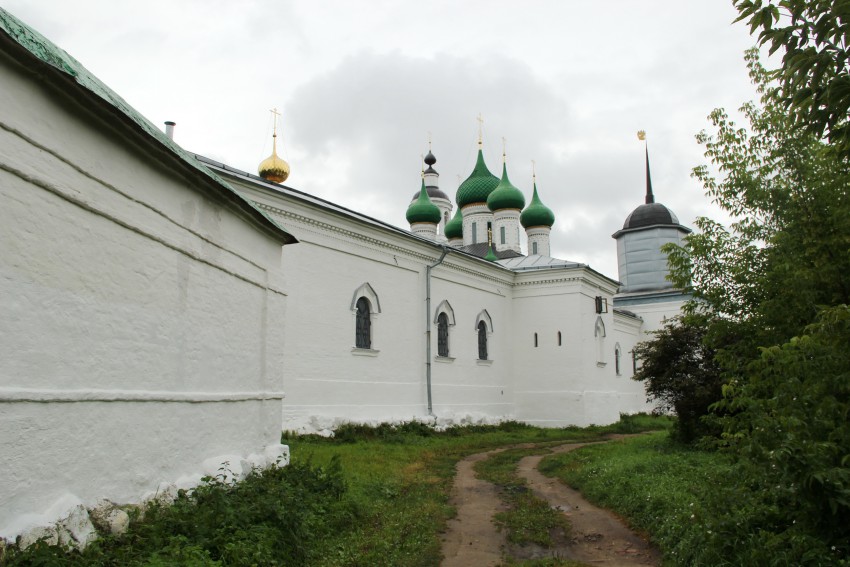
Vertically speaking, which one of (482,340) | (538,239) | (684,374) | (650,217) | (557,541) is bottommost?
(557,541)

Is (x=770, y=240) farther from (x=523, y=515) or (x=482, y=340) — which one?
(x=482, y=340)

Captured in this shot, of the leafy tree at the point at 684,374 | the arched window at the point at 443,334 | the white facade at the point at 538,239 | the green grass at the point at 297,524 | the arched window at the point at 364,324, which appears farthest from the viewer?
the white facade at the point at 538,239

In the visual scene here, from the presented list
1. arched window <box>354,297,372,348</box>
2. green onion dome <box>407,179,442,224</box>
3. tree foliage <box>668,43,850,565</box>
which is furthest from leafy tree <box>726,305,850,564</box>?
green onion dome <box>407,179,442,224</box>

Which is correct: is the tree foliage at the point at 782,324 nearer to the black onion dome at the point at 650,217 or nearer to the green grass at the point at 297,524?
the green grass at the point at 297,524

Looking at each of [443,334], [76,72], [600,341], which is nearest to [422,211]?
[600,341]

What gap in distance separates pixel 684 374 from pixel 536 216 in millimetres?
16364

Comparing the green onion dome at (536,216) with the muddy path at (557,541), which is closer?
the muddy path at (557,541)

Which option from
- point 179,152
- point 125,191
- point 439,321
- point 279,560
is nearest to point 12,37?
point 125,191

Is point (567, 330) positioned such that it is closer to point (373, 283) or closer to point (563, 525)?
point (373, 283)

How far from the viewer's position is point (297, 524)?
589cm

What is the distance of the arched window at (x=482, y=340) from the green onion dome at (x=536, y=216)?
8641 mm

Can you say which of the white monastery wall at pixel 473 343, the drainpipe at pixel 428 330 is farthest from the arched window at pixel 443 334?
the drainpipe at pixel 428 330

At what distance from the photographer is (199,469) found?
6.62 m

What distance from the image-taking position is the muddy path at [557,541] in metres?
5.98
